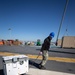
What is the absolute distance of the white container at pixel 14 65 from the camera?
212 inches

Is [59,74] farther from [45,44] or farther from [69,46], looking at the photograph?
[69,46]

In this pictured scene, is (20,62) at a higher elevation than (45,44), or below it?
below

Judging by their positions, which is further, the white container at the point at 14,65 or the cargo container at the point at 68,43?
the cargo container at the point at 68,43

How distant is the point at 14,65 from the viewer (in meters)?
5.58

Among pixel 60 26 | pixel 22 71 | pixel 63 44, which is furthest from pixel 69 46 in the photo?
pixel 22 71

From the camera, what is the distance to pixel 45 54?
7312mm

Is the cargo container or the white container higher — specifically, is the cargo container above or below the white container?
above

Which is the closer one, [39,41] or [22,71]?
[22,71]

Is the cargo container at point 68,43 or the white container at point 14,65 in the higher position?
the cargo container at point 68,43

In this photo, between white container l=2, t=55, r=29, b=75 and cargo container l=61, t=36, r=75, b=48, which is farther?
cargo container l=61, t=36, r=75, b=48

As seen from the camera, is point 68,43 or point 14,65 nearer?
point 14,65

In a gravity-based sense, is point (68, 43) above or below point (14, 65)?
above

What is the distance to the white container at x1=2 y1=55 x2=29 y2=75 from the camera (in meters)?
5.39

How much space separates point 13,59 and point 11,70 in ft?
1.44
